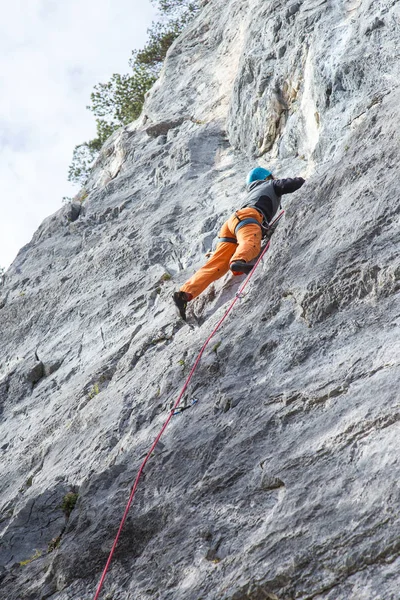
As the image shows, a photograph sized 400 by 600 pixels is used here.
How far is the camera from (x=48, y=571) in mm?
5203

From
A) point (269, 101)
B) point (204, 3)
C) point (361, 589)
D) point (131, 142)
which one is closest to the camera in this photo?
point (361, 589)

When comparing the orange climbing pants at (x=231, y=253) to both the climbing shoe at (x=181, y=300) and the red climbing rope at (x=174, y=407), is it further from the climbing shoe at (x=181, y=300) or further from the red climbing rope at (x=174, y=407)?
the red climbing rope at (x=174, y=407)

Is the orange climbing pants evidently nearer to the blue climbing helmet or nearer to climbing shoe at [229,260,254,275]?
climbing shoe at [229,260,254,275]

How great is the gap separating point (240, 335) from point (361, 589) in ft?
9.16

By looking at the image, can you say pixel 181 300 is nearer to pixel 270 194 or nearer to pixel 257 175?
pixel 270 194

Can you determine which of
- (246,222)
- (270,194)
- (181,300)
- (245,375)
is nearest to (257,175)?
(270,194)

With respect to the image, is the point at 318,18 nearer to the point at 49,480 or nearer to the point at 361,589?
the point at 49,480

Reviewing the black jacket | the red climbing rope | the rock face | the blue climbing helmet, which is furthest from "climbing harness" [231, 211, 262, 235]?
the blue climbing helmet

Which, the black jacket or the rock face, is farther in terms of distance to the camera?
the black jacket

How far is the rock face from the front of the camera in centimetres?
394

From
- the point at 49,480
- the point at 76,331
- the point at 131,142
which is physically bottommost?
the point at 49,480

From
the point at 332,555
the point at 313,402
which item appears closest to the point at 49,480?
the point at 313,402

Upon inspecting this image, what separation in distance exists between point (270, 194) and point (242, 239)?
1.15 meters

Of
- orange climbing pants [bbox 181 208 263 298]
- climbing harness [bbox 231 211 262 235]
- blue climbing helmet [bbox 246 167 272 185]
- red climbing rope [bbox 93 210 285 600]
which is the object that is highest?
blue climbing helmet [bbox 246 167 272 185]
